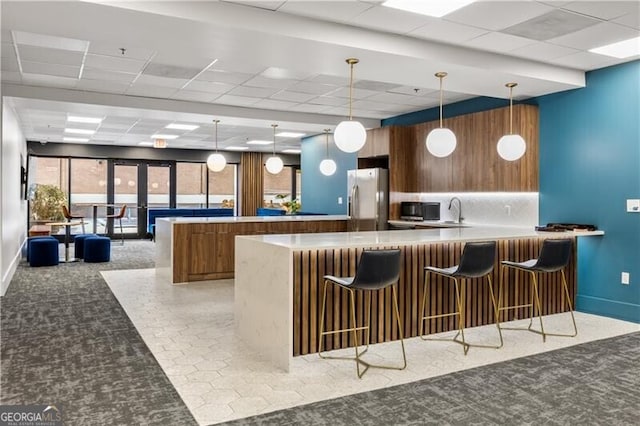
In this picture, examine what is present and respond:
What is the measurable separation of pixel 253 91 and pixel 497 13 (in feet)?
12.6

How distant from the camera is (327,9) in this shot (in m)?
3.99

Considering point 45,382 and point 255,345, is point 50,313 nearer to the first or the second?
point 45,382

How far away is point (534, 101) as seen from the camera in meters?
6.41

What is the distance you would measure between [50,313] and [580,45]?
6.23m

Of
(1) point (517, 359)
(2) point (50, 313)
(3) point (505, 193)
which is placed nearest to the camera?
(1) point (517, 359)

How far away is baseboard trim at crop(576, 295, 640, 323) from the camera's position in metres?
5.24

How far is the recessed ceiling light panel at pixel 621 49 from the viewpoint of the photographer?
4746 mm

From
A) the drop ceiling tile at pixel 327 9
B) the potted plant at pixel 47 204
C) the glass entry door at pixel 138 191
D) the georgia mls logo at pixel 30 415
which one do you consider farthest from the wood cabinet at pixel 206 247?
the glass entry door at pixel 138 191

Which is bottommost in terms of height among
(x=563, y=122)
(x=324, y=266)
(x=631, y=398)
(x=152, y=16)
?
(x=631, y=398)

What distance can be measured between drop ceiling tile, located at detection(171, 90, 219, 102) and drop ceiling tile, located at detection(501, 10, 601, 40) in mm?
4390

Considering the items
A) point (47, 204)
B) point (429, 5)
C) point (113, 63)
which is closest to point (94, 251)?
point (47, 204)

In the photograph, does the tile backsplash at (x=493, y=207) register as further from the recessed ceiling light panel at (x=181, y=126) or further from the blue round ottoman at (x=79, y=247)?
the blue round ottoman at (x=79, y=247)

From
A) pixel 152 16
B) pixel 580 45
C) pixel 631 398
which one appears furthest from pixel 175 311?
pixel 580 45

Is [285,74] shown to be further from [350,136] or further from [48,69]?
[48,69]
